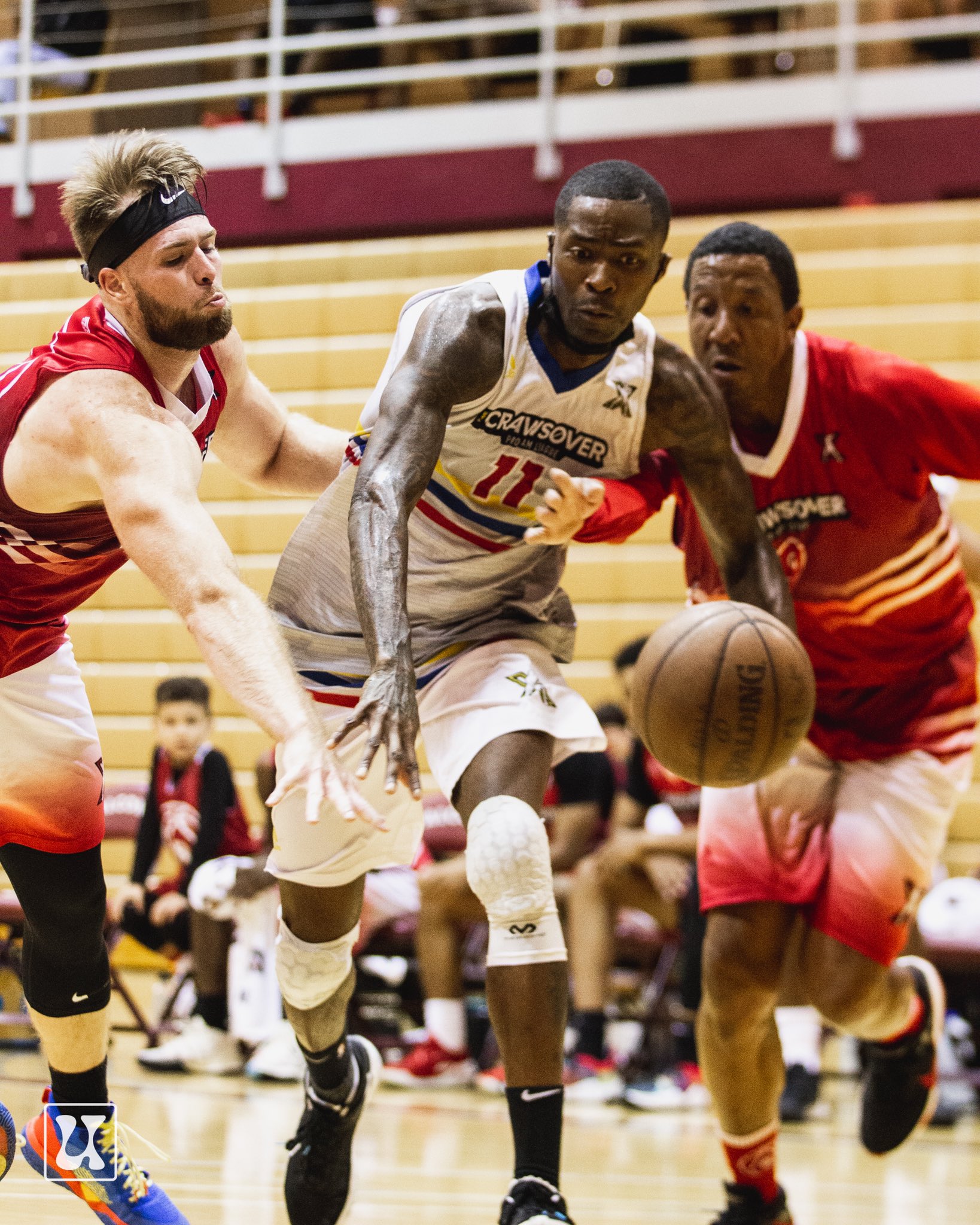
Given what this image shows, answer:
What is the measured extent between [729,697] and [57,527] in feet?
4.83

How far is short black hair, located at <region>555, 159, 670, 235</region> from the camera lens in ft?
10.1

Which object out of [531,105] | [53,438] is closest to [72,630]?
[531,105]

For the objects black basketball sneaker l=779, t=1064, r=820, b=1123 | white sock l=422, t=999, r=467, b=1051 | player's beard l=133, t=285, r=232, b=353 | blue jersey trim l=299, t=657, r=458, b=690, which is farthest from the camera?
white sock l=422, t=999, r=467, b=1051

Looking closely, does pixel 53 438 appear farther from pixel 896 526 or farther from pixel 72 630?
pixel 72 630

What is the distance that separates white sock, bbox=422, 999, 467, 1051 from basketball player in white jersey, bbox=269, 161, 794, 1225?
2496 mm

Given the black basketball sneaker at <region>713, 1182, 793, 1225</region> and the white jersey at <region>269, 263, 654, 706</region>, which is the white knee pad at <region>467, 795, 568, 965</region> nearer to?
the white jersey at <region>269, 263, 654, 706</region>

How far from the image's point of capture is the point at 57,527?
3.02 m

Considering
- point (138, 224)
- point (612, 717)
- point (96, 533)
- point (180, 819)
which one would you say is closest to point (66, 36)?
A: point (180, 819)

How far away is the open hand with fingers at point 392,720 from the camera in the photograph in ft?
8.07

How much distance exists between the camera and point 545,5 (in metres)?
9.55

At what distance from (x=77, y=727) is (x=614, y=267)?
61.5 inches

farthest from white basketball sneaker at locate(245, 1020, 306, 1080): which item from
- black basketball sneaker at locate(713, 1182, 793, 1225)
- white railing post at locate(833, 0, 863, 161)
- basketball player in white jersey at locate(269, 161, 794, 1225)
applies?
white railing post at locate(833, 0, 863, 161)

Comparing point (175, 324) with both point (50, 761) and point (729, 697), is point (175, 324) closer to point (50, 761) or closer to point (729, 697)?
point (50, 761)

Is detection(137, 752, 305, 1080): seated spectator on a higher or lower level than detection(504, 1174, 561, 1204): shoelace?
lower
